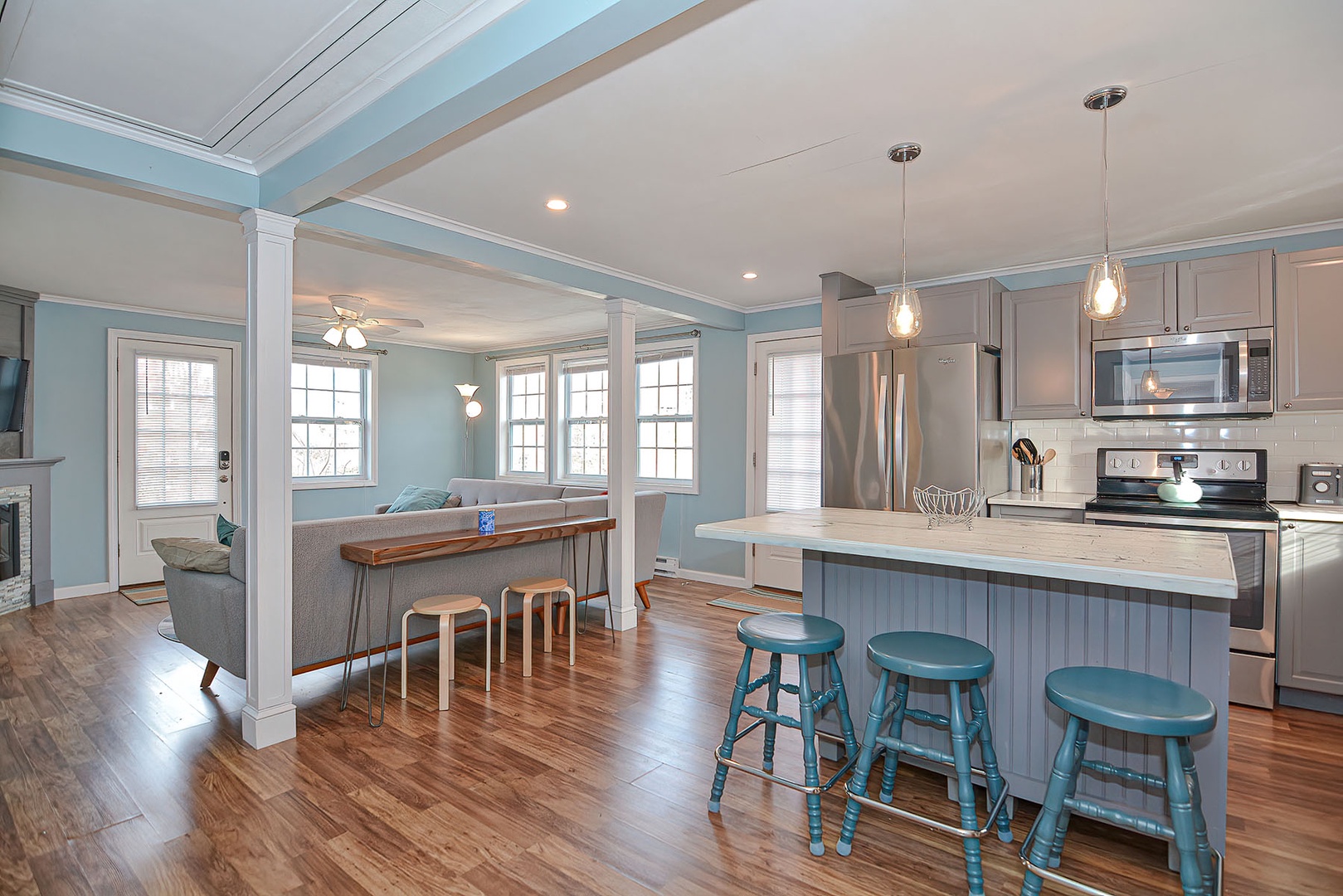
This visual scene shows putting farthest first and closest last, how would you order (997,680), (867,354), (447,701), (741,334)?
(741,334) < (867,354) < (447,701) < (997,680)

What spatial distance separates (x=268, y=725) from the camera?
9.46 ft

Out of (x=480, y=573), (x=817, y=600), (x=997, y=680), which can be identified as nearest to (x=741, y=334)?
(x=480, y=573)

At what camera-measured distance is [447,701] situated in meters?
3.33

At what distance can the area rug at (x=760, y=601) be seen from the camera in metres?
5.18

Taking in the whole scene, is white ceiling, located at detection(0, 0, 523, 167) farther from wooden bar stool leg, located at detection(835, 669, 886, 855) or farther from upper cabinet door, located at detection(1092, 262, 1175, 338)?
upper cabinet door, located at detection(1092, 262, 1175, 338)

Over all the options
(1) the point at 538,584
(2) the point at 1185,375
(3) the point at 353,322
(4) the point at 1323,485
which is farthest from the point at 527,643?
(4) the point at 1323,485

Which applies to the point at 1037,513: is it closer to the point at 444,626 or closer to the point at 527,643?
the point at 527,643

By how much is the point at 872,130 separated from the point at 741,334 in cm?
346

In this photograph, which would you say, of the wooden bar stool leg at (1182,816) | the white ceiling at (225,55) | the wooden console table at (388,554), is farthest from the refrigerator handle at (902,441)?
the white ceiling at (225,55)

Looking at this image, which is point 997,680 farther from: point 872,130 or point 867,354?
point 867,354

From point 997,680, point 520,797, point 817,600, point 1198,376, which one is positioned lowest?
point 520,797

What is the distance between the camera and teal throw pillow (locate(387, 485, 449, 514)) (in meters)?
5.91

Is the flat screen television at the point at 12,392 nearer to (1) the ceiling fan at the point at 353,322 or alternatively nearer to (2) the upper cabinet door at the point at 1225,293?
(1) the ceiling fan at the point at 353,322

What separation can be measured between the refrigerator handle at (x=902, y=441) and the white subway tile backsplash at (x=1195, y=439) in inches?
34.5
